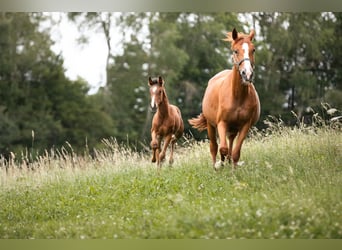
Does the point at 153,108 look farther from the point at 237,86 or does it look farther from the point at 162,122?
the point at 237,86

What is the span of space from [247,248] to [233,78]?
5.31 ft

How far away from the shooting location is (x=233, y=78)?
19.8 ft

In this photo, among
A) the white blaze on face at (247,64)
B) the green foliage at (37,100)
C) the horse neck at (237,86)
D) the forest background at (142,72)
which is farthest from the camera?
the green foliage at (37,100)

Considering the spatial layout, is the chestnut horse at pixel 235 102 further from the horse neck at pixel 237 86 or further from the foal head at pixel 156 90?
the foal head at pixel 156 90

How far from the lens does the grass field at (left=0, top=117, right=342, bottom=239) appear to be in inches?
217

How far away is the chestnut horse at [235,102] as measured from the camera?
5.79 metres

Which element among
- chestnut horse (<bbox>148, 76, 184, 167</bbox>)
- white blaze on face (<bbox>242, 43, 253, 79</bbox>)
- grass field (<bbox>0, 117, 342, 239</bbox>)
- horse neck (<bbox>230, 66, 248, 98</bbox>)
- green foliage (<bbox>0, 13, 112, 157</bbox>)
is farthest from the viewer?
chestnut horse (<bbox>148, 76, 184, 167</bbox>)

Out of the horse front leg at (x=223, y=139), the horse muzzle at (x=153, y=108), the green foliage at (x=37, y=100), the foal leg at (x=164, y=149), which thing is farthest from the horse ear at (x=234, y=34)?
the green foliage at (x=37, y=100)

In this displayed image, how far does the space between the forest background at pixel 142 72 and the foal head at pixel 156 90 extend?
0.16 meters

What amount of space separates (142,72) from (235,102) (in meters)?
1.28

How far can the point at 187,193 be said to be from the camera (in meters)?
6.03

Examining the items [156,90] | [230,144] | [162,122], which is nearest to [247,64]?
[230,144]

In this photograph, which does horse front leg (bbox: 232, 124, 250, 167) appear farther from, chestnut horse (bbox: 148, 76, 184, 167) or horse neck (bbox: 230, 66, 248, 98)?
chestnut horse (bbox: 148, 76, 184, 167)

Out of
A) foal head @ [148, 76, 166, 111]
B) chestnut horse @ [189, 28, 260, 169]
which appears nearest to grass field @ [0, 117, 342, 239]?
chestnut horse @ [189, 28, 260, 169]
